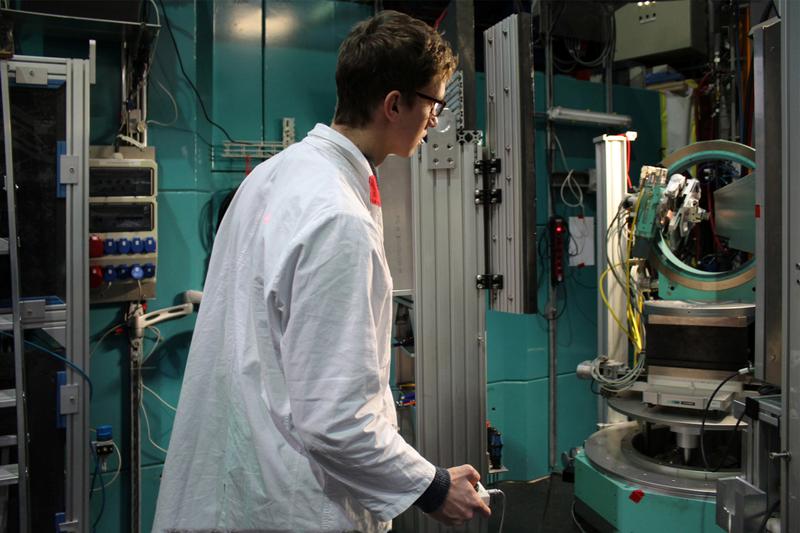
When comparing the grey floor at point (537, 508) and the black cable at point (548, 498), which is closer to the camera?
the grey floor at point (537, 508)

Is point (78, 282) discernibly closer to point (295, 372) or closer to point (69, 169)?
point (69, 169)

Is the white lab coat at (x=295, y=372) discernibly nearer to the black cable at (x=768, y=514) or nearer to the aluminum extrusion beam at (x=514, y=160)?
the black cable at (x=768, y=514)

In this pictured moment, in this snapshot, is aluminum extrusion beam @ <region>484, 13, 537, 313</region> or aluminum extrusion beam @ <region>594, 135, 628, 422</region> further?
aluminum extrusion beam @ <region>594, 135, 628, 422</region>

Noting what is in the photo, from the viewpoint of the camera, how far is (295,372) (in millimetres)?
900

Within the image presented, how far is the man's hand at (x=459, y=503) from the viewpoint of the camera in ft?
3.24

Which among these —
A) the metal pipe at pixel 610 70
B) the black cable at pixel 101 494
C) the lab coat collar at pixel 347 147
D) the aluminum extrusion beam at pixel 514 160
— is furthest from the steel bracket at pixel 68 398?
the metal pipe at pixel 610 70

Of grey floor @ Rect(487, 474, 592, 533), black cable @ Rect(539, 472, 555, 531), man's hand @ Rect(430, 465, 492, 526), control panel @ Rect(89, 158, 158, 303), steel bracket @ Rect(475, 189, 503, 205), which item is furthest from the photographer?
black cable @ Rect(539, 472, 555, 531)

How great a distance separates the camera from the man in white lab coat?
2.93ft

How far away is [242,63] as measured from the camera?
9.73 ft

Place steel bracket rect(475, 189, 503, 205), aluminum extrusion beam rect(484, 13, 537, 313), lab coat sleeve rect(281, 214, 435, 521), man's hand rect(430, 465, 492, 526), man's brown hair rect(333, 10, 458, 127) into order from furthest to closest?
steel bracket rect(475, 189, 503, 205), aluminum extrusion beam rect(484, 13, 537, 313), man's brown hair rect(333, 10, 458, 127), man's hand rect(430, 465, 492, 526), lab coat sleeve rect(281, 214, 435, 521)

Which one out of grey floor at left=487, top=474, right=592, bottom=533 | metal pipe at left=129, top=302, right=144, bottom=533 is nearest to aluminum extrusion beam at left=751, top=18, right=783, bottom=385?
grey floor at left=487, top=474, right=592, bottom=533

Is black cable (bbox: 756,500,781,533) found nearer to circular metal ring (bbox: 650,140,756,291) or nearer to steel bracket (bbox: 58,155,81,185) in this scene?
circular metal ring (bbox: 650,140,756,291)

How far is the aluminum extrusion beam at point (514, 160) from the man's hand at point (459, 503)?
1116 mm

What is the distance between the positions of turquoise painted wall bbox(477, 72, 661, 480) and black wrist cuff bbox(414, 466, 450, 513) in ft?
8.93
